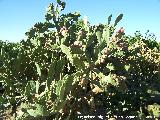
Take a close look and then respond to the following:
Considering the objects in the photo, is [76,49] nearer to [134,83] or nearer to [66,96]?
[66,96]

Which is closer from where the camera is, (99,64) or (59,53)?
(99,64)

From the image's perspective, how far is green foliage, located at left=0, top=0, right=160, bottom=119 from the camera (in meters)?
3.38

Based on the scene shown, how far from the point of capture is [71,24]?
15.1 ft

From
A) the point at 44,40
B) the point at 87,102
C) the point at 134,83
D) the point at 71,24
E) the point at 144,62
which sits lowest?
the point at 87,102

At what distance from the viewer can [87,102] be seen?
3590 millimetres

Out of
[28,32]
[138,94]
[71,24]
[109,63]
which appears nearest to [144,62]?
[138,94]

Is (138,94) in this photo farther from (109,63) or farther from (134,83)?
(109,63)

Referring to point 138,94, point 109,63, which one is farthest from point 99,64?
point 138,94

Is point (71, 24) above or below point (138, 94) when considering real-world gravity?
above

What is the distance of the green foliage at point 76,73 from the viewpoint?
3.38 m

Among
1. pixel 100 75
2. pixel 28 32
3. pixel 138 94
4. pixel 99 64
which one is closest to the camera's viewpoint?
pixel 100 75

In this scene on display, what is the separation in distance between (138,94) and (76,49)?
1065mm

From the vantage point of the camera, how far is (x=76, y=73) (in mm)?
3439

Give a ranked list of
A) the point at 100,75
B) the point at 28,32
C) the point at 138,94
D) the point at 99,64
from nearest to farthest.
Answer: the point at 100,75, the point at 99,64, the point at 138,94, the point at 28,32
